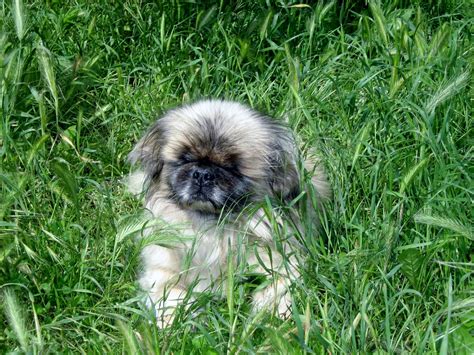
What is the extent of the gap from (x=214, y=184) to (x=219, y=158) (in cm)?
12

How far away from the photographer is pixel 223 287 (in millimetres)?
3990

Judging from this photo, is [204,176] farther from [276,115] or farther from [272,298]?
[276,115]

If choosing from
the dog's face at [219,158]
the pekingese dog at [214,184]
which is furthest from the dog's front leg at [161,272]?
the dog's face at [219,158]

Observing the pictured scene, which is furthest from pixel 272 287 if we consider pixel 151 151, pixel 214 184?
pixel 151 151

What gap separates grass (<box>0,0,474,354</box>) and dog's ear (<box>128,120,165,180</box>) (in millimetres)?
199

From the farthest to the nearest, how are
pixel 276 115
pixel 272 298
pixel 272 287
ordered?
pixel 276 115 → pixel 272 287 → pixel 272 298

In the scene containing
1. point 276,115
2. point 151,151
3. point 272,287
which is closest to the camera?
point 272,287

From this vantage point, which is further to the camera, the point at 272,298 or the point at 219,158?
the point at 219,158

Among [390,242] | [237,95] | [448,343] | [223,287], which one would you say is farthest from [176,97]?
[448,343]

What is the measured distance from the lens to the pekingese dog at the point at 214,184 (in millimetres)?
4078

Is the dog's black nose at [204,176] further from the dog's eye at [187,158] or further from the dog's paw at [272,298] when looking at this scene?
the dog's paw at [272,298]

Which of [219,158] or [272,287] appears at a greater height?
[219,158]

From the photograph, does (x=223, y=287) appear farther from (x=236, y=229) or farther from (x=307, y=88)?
(x=307, y=88)

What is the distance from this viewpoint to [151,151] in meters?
4.35
